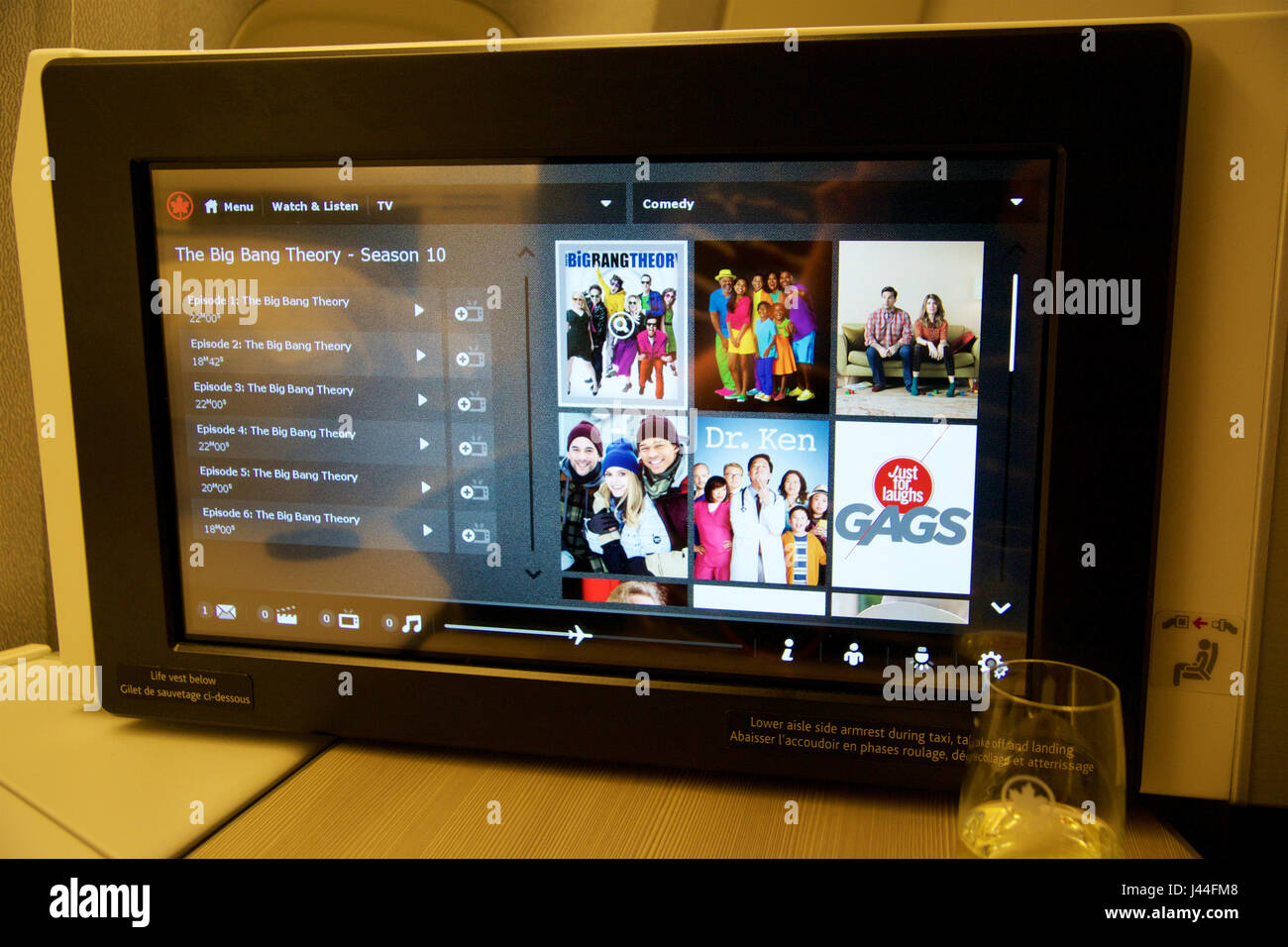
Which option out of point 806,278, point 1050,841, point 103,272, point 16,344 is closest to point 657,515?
point 806,278

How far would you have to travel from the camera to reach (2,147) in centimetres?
96

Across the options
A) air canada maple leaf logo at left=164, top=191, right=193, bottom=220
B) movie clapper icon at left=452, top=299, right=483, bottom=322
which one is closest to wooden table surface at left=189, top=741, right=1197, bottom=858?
movie clapper icon at left=452, top=299, right=483, bottom=322

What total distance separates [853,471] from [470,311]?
1.04ft

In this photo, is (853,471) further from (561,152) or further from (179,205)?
(179,205)

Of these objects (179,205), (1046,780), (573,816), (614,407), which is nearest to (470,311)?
(614,407)

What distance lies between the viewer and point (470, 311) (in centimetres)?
70

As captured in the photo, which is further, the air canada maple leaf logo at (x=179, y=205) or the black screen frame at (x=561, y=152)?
the air canada maple leaf logo at (x=179, y=205)

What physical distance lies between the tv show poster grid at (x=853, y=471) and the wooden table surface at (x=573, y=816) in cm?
15

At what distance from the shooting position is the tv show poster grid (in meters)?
0.66

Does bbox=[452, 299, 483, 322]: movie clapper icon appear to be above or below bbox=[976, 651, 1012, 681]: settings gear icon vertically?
above

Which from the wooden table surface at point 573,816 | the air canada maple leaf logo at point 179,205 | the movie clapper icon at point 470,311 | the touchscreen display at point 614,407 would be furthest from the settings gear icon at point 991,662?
the air canada maple leaf logo at point 179,205

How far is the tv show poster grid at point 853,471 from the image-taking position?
66 centimetres

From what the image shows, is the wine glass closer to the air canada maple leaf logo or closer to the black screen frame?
the black screen frame

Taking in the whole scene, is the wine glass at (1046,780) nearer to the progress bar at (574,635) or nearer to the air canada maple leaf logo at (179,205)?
the progress bar at (574,635)
